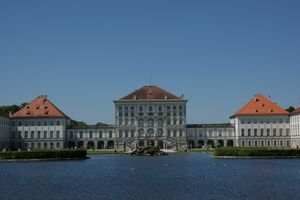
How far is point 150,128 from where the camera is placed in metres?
114

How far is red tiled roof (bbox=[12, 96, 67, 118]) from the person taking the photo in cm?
11156

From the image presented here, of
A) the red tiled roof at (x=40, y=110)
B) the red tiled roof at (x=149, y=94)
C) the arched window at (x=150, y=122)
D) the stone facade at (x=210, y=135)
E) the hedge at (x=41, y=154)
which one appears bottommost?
the hedge at (x=41, y=154)

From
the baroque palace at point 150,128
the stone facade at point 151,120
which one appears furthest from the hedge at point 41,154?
the stone facade at point 151,120

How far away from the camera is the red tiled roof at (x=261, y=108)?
363 ft

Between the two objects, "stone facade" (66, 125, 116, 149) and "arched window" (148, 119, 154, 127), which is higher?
"arched window" (148, 119, 154, 127)

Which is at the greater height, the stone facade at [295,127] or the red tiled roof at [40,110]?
the red tiled roof at [40,110]

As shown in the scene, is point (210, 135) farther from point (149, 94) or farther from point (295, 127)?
point (295, 127)

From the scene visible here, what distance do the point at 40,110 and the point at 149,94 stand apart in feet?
74.7

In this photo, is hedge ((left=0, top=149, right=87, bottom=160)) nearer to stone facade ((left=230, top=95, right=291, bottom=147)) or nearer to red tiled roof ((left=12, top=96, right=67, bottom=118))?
red tiled roof ((left=12, top=96, right=67, bottom=118))

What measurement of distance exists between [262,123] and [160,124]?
2079 centimetres

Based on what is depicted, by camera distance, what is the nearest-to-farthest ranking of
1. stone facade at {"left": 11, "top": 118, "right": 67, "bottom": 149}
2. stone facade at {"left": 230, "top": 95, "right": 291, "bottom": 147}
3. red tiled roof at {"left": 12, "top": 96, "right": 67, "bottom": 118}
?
stone facade at {"left": 230, "top": 95, "right": 291, "bottom": 147}, stone facade at {"left": 11, "top": 118, "right": 67, "bottom": 149}, red tiled roof at {"left": 12, "top": 96, "right": 67, "bottom": 118}

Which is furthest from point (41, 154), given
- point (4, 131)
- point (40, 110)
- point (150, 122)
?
point (150, 122)

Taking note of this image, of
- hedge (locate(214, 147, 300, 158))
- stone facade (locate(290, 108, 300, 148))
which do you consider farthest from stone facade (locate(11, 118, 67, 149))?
hedge (locate(214, 147, 300, 158))

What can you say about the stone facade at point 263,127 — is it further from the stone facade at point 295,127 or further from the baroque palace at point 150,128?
the stone facade at point 295,127
